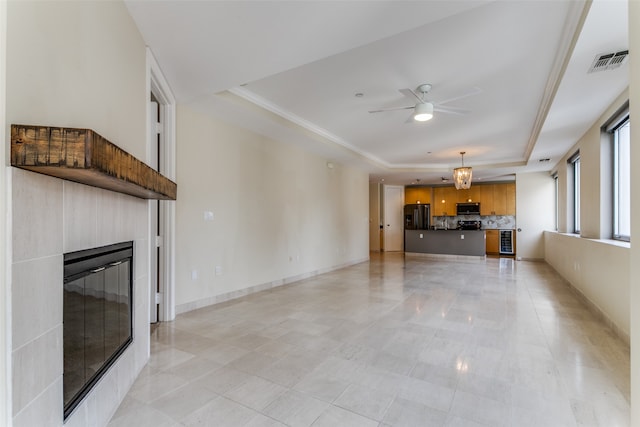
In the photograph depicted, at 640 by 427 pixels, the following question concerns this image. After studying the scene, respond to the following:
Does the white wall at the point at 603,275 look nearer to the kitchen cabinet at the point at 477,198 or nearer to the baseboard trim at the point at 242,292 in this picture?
the baseboard trim at the point at 242,292

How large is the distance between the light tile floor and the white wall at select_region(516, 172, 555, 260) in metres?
4.71

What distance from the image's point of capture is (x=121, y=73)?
2035 mm

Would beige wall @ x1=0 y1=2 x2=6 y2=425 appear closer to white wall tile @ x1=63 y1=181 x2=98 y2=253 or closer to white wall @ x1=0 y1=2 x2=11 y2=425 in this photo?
white wall @ x1=0 y1=2 x2=11 y2=425

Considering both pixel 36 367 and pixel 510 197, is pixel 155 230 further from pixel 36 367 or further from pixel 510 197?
pixel 510 197

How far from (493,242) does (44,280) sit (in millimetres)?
11952

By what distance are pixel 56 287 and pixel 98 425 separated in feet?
2.92

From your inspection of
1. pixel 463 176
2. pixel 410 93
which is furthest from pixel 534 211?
pixel 410 93

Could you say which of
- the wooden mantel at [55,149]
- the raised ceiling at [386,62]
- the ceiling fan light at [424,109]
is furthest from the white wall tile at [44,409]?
the ceiling fan light at [424,109]

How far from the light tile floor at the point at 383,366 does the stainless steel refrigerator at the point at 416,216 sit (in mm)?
6687

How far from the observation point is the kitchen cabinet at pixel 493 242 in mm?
10727

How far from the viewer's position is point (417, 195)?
39.5ft

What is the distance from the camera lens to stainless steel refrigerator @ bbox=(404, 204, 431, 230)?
11125mm

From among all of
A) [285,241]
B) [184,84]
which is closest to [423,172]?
[285,241]

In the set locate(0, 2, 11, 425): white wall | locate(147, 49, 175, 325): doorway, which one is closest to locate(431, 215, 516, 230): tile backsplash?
locate(147, 49, 175, 325): doorway
